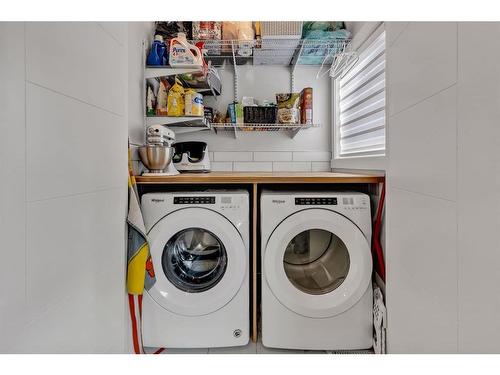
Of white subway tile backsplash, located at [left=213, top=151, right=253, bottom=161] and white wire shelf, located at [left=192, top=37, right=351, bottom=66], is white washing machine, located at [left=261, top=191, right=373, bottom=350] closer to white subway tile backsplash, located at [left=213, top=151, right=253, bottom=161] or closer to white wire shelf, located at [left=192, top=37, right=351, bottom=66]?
white subway tile backsplash, located at [left=213, top=151, right=253, bottom=161]

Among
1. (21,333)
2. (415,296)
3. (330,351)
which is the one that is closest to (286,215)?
(415,296)

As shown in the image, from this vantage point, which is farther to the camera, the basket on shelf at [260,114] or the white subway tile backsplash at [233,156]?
the white subway tile backsplash at [233,156]

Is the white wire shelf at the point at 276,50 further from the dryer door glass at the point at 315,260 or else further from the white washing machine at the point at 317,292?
the dryer door glass at the point at 315,260

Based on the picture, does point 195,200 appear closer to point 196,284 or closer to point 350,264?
point 196,284

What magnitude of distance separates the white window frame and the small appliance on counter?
1008 mm

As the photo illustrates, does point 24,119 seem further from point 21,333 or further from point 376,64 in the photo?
point 376,64

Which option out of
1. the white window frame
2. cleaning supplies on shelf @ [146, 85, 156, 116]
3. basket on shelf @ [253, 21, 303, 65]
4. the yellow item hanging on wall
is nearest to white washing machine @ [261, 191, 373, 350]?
the white window frame

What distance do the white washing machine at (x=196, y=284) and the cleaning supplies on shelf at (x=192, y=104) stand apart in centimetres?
62

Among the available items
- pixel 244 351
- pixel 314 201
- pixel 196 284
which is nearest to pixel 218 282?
pixel 196 284

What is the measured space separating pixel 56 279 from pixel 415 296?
1249mm

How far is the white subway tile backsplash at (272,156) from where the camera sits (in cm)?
230

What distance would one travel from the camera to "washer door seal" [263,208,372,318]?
140cm

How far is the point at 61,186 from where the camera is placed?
0.83m

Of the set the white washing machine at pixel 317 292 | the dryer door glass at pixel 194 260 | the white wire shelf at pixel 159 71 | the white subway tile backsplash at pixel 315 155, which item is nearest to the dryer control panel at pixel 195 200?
the dryer door glass at pixel 194 260
